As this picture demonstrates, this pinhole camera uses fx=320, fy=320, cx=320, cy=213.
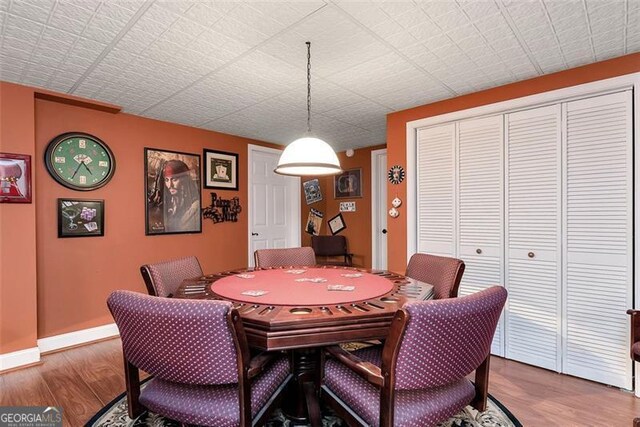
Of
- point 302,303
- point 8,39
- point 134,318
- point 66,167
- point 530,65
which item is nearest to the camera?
point 134,318

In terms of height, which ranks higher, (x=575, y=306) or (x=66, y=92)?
(x=66, y=92)

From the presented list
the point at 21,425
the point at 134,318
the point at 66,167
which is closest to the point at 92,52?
the point at 66,167

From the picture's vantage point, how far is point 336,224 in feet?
17.9

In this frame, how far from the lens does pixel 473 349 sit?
123 cm

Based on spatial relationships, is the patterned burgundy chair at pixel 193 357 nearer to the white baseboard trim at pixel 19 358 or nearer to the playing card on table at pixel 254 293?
the playing card on table at pixel 254 293

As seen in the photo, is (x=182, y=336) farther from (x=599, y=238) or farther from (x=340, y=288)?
(x=599, y=238)

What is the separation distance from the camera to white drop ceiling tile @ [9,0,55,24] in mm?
1626

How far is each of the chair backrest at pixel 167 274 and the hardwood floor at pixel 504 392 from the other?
0.83m

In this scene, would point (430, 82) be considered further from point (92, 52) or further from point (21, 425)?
point (21, 425)

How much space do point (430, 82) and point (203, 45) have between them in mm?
1763

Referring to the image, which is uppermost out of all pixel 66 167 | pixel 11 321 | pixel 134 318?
pixel 66 167

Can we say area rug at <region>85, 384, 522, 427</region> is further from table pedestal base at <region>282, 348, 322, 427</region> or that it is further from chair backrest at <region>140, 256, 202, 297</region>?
chair backrest at <region>140, 256, 202, 297</region>

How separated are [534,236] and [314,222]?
11.2 feet

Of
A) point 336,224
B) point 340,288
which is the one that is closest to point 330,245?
point 336,224
